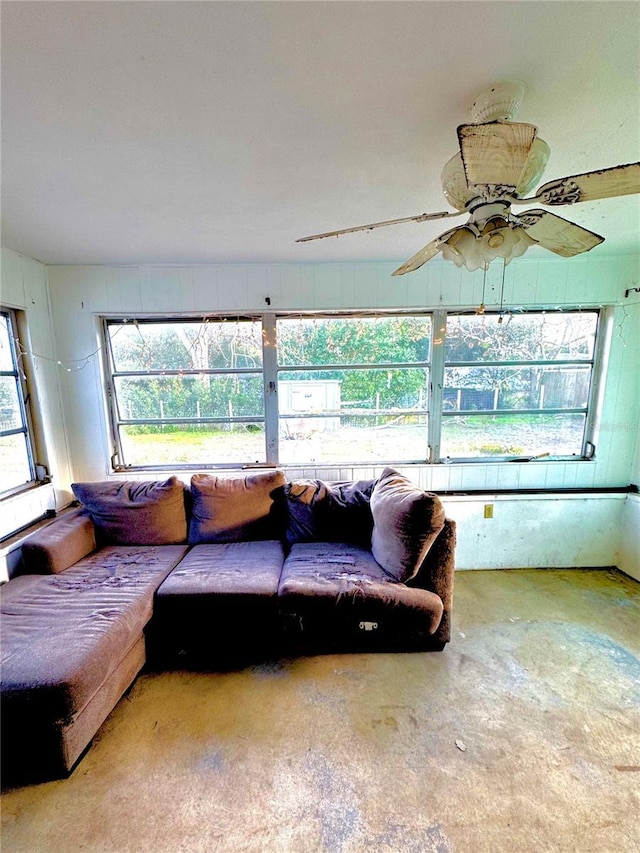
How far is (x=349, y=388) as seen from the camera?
281 cm

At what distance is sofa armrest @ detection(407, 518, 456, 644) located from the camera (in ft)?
6.15

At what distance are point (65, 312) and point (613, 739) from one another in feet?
13.5

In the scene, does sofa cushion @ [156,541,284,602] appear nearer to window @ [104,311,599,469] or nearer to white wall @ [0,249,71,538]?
window @ [104,311,599,469]

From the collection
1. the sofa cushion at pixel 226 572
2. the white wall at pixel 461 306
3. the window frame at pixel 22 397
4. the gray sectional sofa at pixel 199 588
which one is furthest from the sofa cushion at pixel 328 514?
the window frame at pixel 22 397

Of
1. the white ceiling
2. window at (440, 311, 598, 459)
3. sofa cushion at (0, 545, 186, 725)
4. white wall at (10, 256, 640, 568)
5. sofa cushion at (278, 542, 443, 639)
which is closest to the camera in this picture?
the white ceiling

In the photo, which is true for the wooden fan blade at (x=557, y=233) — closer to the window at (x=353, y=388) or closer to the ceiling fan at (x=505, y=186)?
the ceiling fan at (x=505, y=186)

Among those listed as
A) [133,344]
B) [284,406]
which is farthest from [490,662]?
[133,344]

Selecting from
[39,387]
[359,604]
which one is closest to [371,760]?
[359,604]

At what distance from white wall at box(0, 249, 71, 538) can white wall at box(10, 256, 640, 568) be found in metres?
0.07

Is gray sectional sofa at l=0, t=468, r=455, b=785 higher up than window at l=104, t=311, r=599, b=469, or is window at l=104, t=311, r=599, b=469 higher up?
window at l=104, t=311, r=599, b=469

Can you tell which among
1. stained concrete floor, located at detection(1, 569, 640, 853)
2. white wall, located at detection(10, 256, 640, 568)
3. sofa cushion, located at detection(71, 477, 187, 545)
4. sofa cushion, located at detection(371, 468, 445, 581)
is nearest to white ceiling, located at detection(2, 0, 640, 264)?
white wall, located at detection(10, 256, 640, 568)

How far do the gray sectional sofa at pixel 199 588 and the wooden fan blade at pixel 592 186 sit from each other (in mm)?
1373

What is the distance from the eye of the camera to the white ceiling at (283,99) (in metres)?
0.83

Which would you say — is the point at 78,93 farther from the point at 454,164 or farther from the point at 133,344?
the point at 133,344
